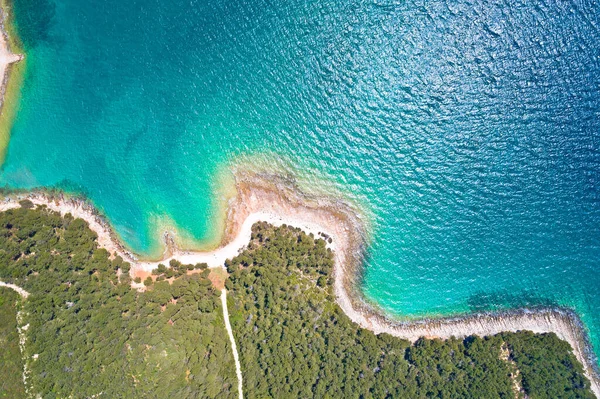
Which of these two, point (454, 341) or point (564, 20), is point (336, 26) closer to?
point (564, 20)

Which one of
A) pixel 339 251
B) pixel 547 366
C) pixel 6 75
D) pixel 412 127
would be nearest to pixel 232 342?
pixel 339 251

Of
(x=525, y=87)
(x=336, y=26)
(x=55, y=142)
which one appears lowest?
(x=55, y=142)

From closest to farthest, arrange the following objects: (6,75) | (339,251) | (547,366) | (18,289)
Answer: (18,289) → (6,75) → (547,366) → (339,251)

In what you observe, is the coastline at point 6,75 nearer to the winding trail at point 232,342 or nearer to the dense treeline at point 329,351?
the dense treeline at point 329,351

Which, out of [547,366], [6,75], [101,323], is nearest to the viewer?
[101,323]

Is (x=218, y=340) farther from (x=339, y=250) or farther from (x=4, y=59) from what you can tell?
(x=4, y=59)

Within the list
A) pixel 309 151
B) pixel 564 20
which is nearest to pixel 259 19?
pixel 309 151

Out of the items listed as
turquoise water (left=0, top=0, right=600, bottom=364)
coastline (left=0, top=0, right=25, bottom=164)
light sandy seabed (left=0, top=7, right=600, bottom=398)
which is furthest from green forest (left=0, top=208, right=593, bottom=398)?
coastline (left=0, top=0, right=25, bottom=164)
